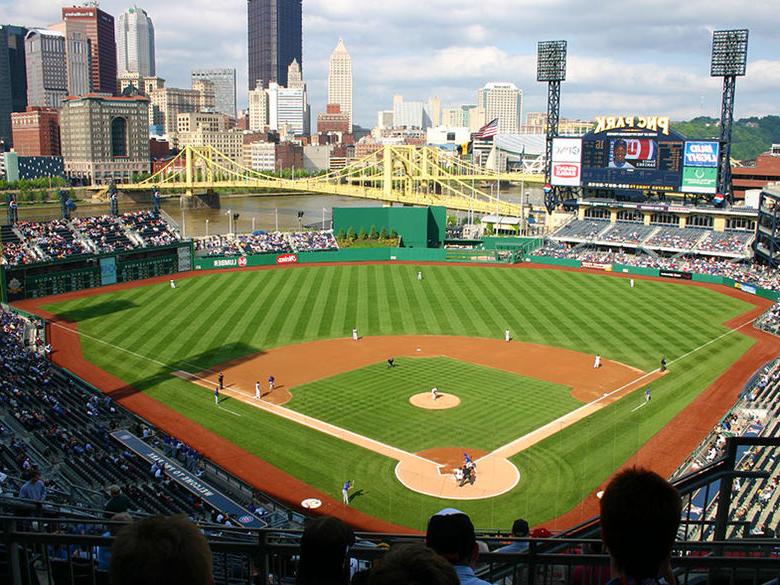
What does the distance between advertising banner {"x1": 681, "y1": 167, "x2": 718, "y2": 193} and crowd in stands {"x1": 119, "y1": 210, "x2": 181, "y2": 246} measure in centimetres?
4383

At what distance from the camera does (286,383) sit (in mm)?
32031

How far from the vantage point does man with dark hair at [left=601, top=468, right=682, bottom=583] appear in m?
3.60

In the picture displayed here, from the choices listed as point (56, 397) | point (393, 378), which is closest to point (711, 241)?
point (393, 378)

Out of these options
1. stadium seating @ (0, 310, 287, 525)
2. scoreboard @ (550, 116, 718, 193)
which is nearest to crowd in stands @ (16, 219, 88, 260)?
stadium seating @ (0, 310, 287, 525)

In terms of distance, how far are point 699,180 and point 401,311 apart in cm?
3297

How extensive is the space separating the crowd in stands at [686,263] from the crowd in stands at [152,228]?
31886 mm

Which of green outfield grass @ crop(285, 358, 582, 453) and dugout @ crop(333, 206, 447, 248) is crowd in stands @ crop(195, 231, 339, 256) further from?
green outfield grass @ crop(285, 358, 582, 453)

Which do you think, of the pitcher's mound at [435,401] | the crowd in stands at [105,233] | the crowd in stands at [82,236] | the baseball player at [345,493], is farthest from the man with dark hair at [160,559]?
the crowd in stands at [105,233]

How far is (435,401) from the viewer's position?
2920 centimetres

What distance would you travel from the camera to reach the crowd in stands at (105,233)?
5481cm

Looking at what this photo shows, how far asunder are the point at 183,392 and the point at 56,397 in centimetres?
540

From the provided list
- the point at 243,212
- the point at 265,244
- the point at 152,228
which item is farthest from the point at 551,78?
the point at 243,212

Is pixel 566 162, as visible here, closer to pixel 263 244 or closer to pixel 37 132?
pixel 263 244

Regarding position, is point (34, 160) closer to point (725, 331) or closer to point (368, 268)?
point (368, 268)
